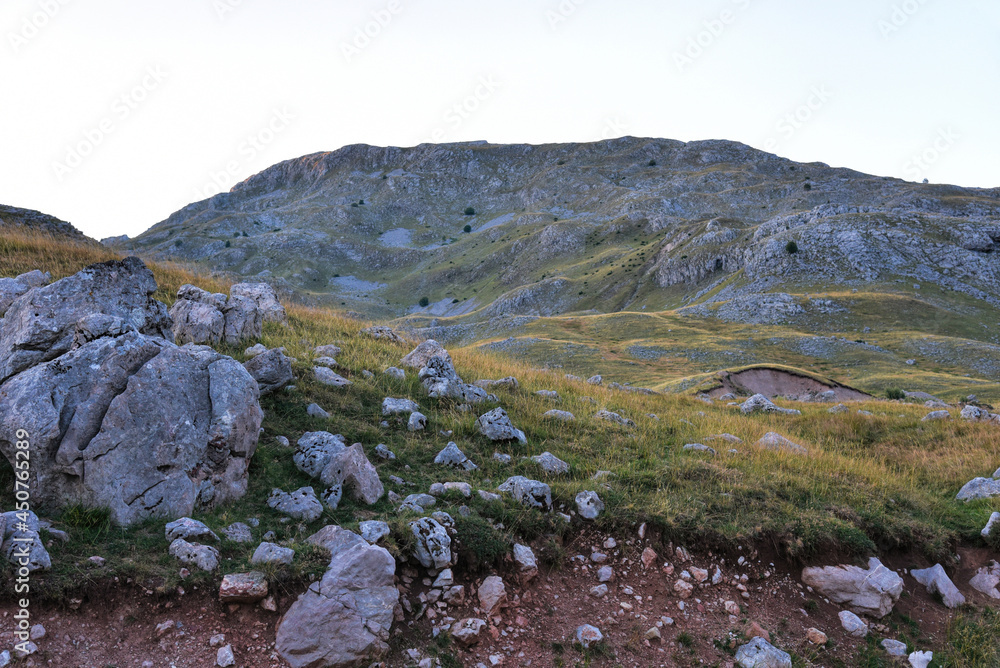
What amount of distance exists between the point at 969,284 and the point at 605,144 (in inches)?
5731

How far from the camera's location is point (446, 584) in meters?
5.43

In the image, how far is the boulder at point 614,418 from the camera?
35.7 ft

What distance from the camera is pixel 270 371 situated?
28.0ft

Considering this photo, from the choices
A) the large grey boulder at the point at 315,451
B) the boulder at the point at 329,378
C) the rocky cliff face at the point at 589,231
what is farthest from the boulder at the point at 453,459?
the rocky cliff face at the point at 589,231

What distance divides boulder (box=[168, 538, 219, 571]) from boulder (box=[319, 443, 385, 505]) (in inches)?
68.1

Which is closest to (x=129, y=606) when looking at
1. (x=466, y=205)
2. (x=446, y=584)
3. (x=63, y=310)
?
(x=446, y=584)

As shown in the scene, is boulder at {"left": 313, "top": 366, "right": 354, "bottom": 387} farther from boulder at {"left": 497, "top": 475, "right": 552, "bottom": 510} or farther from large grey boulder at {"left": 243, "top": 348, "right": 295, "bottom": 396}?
boulder at {"left": 497, "top": 475, "right": 552, "bottom": 510}

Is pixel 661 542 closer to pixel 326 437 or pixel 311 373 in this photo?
pixel 326 437

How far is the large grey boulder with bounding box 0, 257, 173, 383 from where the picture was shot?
21.5ft

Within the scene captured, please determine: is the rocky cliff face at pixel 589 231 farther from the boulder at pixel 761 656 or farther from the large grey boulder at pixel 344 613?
the large grey boulder at pixel 344 613

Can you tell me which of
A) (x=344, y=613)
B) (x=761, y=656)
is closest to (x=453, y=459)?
(x=344, y=613)

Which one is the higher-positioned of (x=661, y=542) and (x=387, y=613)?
(x=387, y=613)

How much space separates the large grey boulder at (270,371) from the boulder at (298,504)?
9.07ft

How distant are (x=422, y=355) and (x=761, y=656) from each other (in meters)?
8.83
